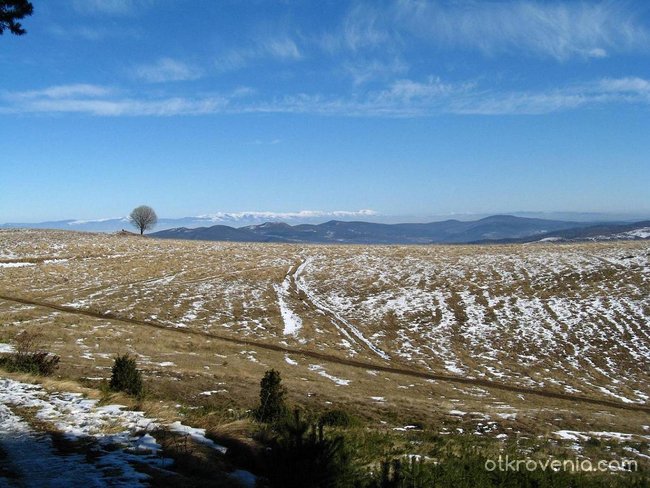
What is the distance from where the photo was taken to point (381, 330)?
1371 inches

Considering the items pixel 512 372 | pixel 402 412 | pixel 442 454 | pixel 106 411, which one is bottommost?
pixel 512 372

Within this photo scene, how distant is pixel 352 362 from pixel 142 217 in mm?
100017

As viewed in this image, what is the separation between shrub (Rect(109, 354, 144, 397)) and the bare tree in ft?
Answer: 357

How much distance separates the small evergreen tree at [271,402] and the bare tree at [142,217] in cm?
11041

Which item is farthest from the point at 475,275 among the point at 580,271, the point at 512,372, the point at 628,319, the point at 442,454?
the point at 442,454

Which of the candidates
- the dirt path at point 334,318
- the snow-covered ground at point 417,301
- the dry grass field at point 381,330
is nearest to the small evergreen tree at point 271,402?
the dry grass field at point 381,330

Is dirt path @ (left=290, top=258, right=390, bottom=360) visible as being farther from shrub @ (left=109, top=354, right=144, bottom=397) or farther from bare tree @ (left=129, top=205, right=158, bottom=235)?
bare tree @ (left=129, top=205, right=158, bottom=235)

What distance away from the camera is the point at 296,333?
1283 inches

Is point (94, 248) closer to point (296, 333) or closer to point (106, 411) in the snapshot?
point (296, 333)

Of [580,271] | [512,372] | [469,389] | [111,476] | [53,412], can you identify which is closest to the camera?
[111,476]

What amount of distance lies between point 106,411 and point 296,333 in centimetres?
2360

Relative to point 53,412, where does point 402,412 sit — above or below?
below

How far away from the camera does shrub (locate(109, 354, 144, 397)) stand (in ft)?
39.6

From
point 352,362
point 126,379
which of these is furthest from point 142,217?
point 126,379
